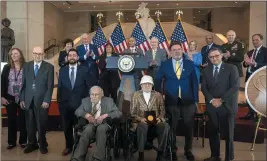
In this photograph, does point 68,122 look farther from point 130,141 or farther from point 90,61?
point 90,61

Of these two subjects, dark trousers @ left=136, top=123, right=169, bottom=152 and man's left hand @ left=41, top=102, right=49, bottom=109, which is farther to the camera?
man's left hand @ left=41, top=102, right=49, bottom=109

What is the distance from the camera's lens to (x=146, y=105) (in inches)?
131

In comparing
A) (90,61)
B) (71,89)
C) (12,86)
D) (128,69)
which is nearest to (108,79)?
(90,61)

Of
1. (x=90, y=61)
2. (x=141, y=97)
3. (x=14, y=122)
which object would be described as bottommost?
(x=14, y=122)

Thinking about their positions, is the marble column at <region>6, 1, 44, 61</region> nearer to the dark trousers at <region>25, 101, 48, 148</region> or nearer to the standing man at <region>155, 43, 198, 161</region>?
the dark trousers at <region>25, 101, 48, 148</region>

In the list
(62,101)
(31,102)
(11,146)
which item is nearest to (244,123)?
(62,101)

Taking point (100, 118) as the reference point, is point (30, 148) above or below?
below

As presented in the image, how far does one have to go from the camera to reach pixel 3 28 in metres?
5.29

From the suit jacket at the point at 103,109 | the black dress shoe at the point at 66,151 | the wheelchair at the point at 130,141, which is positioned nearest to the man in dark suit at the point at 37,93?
the black dress shoe at the point at 66,151

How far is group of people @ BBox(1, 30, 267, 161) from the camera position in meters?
3.23

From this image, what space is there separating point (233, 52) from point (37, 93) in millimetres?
2648

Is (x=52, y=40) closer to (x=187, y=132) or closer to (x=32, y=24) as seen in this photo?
(x=32, y=24)

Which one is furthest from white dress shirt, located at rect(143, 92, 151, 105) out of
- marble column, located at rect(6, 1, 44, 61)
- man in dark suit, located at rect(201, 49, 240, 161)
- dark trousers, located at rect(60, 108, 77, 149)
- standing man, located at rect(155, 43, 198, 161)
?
marble column, located at rect(6, 1, 44, 61)

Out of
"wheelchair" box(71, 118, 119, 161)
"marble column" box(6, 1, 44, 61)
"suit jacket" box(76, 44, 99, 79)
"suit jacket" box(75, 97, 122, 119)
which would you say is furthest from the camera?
"marble column" box(6, 1, 44, 61)
